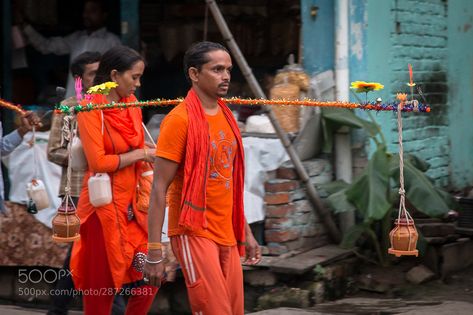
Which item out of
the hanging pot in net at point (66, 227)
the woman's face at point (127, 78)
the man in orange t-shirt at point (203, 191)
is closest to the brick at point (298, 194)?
the woman's face at point (127, 78)

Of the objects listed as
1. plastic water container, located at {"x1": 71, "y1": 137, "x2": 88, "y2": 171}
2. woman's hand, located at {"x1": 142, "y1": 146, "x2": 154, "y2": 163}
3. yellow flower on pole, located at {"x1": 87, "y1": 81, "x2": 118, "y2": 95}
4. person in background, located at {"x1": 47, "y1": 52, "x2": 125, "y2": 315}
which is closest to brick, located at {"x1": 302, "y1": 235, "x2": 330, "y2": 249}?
person in background, located at {"x1": 47, "y1": 52, "x2": 125, "y2": 315}

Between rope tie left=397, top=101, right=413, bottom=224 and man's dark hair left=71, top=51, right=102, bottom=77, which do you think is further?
man's dark hair left=71, top=51, right=102, bottom=77

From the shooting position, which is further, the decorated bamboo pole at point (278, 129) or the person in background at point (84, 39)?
the person in background at point (84, 39)

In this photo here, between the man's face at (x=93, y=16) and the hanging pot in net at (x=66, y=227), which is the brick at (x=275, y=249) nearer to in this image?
the hanging pot in net at (x=66, y=227)

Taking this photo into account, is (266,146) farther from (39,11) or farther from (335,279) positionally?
(39,11)

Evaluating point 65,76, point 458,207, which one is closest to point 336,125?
point 458,207

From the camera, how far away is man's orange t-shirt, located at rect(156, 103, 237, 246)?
14.2ft

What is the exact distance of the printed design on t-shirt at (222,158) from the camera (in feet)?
14.4

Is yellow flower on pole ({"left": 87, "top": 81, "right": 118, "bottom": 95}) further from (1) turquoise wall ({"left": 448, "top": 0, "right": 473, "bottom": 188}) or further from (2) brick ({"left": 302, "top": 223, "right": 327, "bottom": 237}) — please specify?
(1) turquoise wall ({"left": 448, "top": 0, "right": 473, "bottom": 188})

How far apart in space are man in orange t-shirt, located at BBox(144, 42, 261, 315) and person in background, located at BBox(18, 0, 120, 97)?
190 inches

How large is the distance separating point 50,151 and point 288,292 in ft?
6.49

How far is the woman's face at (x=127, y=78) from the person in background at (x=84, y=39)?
148 inches

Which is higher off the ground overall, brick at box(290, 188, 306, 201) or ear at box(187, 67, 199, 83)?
ear at box(187, 67, 199, 83)

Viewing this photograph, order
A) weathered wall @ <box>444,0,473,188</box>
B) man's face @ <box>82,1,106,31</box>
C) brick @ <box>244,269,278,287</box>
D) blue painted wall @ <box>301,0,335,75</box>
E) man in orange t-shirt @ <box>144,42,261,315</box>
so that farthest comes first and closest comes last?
1. man's face @ <box>82,1,106,31</box>
2. weathered wall @ <box>444,0,473,188</box>
3. blue painted wall @ <box>301,0,335,75</box>
4. brick @ <box>244,269,278,287</box>
5. man in orange t-shirt @ <box>144,42,261,315</box>
